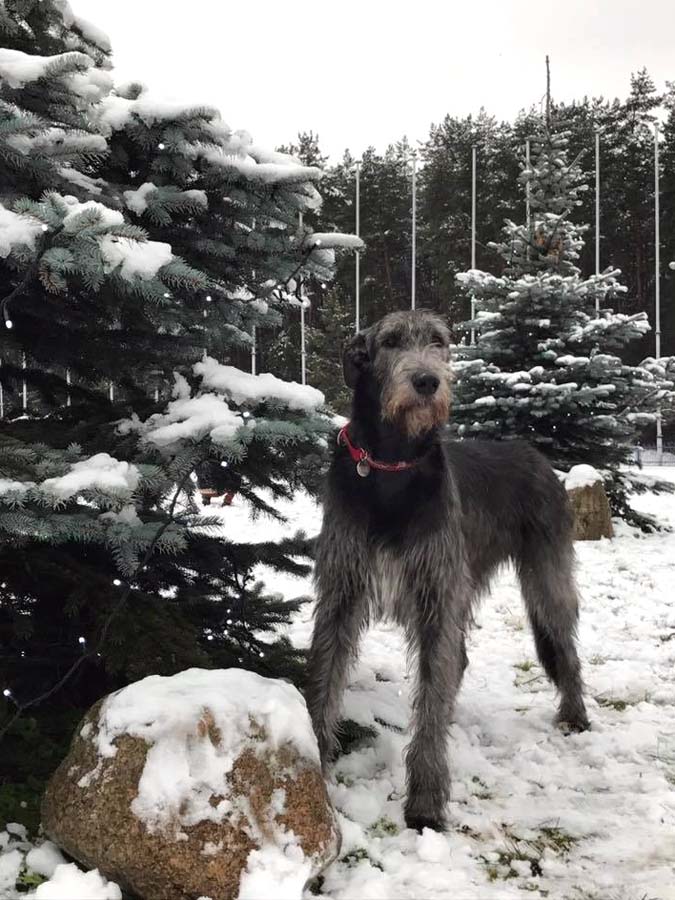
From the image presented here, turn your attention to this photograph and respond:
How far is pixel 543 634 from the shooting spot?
4.67 metres

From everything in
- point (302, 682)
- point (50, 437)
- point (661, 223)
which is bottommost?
point (302, 682)

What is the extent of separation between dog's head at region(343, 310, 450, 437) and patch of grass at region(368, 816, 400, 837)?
1.65 m

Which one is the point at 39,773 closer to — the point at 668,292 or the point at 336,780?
the point at 336,780

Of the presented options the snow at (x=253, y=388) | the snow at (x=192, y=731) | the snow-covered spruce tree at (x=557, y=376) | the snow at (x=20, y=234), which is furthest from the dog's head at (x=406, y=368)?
the snow-covered spruce tree at (x=557, y=376)

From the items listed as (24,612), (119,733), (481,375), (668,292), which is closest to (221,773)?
(119,733)

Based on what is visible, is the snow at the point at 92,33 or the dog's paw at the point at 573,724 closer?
the snow at the point at 92,33

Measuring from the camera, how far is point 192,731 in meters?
2.66

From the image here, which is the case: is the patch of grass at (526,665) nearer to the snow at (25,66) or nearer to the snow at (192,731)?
the snow at (192,731)

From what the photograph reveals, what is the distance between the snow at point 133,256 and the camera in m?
2.60

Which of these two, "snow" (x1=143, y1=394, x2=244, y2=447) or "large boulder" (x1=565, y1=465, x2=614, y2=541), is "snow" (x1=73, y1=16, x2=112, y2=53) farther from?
"large boulder" (x1=565, y1=465, x2=614, y2=541)

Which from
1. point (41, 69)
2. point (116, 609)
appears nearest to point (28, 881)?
point (116, 609)

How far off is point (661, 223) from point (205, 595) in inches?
1457

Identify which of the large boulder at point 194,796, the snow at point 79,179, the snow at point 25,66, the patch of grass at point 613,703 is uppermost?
the snow at point 25,66

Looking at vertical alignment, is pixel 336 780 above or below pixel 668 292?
below
